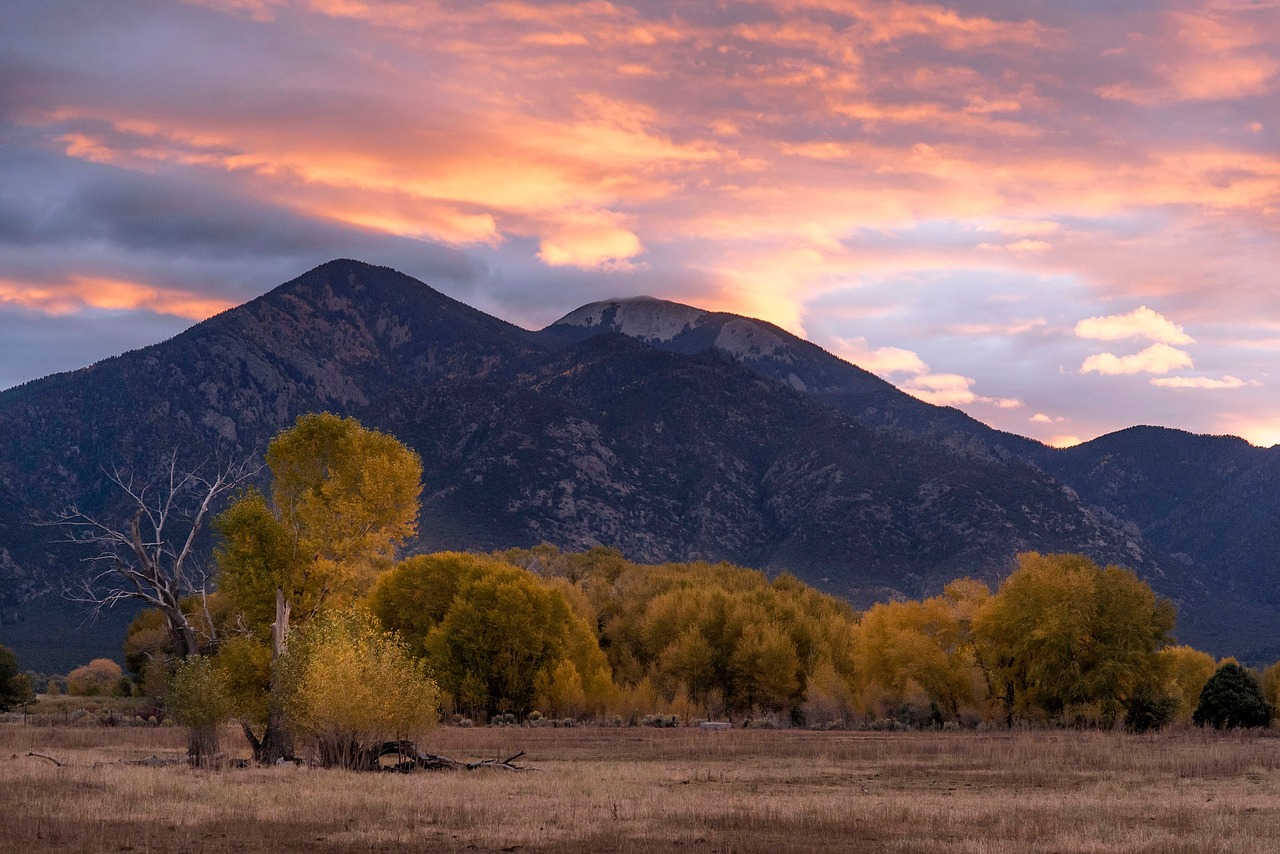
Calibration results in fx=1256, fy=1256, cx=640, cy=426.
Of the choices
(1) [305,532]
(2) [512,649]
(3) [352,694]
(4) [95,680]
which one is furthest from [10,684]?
(3) [352,694]

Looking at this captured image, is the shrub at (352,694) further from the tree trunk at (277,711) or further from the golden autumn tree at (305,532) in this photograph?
the golden autumn tree at (305,532)

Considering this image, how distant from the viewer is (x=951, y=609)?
89.2m

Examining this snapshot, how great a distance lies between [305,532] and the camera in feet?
157

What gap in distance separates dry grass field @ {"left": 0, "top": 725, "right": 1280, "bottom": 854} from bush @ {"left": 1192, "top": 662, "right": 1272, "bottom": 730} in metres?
25.4

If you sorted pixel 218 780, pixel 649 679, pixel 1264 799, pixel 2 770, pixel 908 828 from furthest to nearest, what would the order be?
pixel 649 679
pixel 2 770
pixel 218 780
pixel 1264 799
pixel 908 828

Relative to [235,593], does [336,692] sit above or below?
below

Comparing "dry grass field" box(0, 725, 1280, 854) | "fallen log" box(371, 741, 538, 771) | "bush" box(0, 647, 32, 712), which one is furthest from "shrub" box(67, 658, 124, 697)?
"fallen log" box(371, 741, 538, 771)

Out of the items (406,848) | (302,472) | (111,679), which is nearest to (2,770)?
(302,472)

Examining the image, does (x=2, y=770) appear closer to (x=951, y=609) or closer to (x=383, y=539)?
(x=383, y=539)

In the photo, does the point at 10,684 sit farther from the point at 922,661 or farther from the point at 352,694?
the point at 922,661

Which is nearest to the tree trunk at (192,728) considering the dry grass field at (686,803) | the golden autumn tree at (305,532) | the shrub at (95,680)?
the golden autumn tree at (305,532)

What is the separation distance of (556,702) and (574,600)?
2465cm

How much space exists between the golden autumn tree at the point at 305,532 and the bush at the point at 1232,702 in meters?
52.7

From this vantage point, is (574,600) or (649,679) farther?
(574,600)
